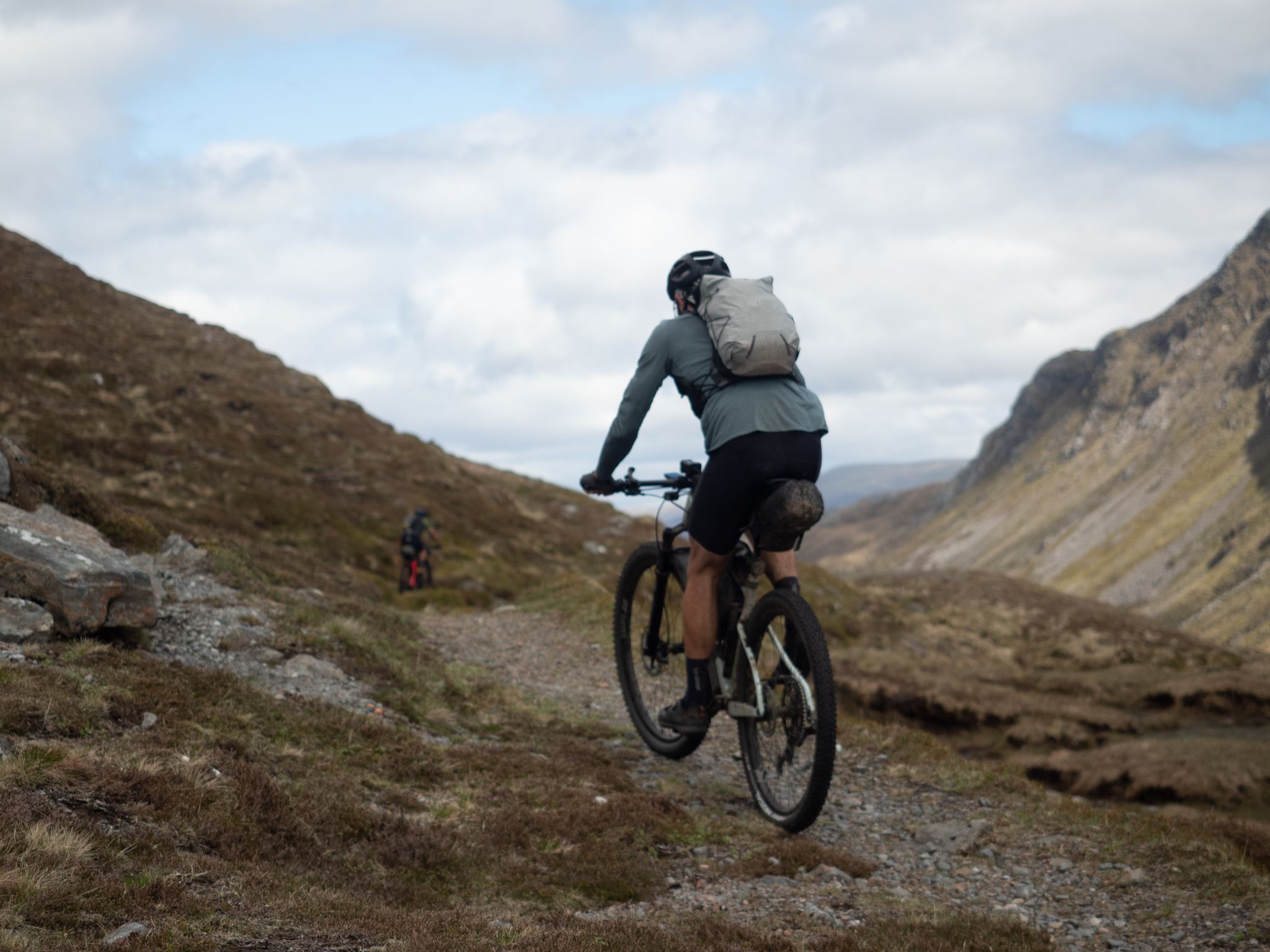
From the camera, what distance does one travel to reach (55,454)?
30141 millimetres

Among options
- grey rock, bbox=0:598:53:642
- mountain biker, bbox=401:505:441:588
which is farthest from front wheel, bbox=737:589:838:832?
mountain biker, bbox=401:505:441:588

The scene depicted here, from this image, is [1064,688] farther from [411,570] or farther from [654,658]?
[654,658]

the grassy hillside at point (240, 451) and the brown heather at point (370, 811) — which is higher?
the grassy hillside at point (240, 451)

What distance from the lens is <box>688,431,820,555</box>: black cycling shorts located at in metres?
6.83

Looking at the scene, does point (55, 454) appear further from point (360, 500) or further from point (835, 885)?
point (835, 885)

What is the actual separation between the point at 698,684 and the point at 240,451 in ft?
114

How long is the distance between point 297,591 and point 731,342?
9968 millimetres

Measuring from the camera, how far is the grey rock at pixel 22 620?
304 inches

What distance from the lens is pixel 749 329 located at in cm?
680

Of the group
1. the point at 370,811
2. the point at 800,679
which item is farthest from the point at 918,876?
the point at 370,811

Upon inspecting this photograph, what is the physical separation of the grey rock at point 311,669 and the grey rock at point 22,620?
239cm

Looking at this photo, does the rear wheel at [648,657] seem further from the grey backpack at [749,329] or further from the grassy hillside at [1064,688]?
the grassy hillside at [1064,688]

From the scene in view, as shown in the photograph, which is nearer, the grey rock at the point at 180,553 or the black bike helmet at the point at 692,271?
the black bike helmet at the point at 692,271

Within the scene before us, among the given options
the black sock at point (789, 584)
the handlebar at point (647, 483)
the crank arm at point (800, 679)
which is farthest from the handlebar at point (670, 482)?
the crank arm at point (800, 679)
